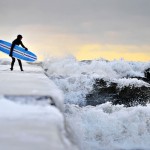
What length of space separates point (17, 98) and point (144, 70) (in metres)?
36.1

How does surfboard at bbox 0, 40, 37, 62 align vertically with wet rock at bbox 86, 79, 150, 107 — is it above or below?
above

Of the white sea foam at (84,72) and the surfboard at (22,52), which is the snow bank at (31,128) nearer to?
the surfboard at (22,52)

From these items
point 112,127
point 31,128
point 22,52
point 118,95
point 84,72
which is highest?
point 84,72

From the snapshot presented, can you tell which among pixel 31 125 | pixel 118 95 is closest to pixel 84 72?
pixel 118 95

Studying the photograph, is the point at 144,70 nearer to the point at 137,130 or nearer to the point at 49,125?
the point at 137,130

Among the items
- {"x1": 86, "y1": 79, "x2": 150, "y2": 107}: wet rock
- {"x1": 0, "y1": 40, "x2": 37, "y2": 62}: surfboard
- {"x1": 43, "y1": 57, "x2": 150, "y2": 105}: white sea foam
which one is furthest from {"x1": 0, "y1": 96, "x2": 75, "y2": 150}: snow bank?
{"x1": 43, "y1": 57, "x2": 150, "y2": 105}: white sea foam

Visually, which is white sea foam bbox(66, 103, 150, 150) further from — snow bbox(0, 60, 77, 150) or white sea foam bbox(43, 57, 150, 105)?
white sea foam bbox(43, 57, 150, 105)

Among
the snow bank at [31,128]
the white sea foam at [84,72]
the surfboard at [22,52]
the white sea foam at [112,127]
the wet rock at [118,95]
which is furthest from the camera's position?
the white sea foam at [84,72]

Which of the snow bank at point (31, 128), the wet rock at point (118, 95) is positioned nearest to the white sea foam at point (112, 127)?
the snow bank at point (31, 128)

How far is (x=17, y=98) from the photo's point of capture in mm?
4445

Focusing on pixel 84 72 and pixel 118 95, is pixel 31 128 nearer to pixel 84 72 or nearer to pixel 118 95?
pixel 118 95

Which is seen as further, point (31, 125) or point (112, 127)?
point (112, 127)

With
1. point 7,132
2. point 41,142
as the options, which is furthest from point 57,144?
point 7,132

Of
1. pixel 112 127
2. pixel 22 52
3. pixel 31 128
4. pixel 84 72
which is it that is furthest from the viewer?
pixel 84 72
